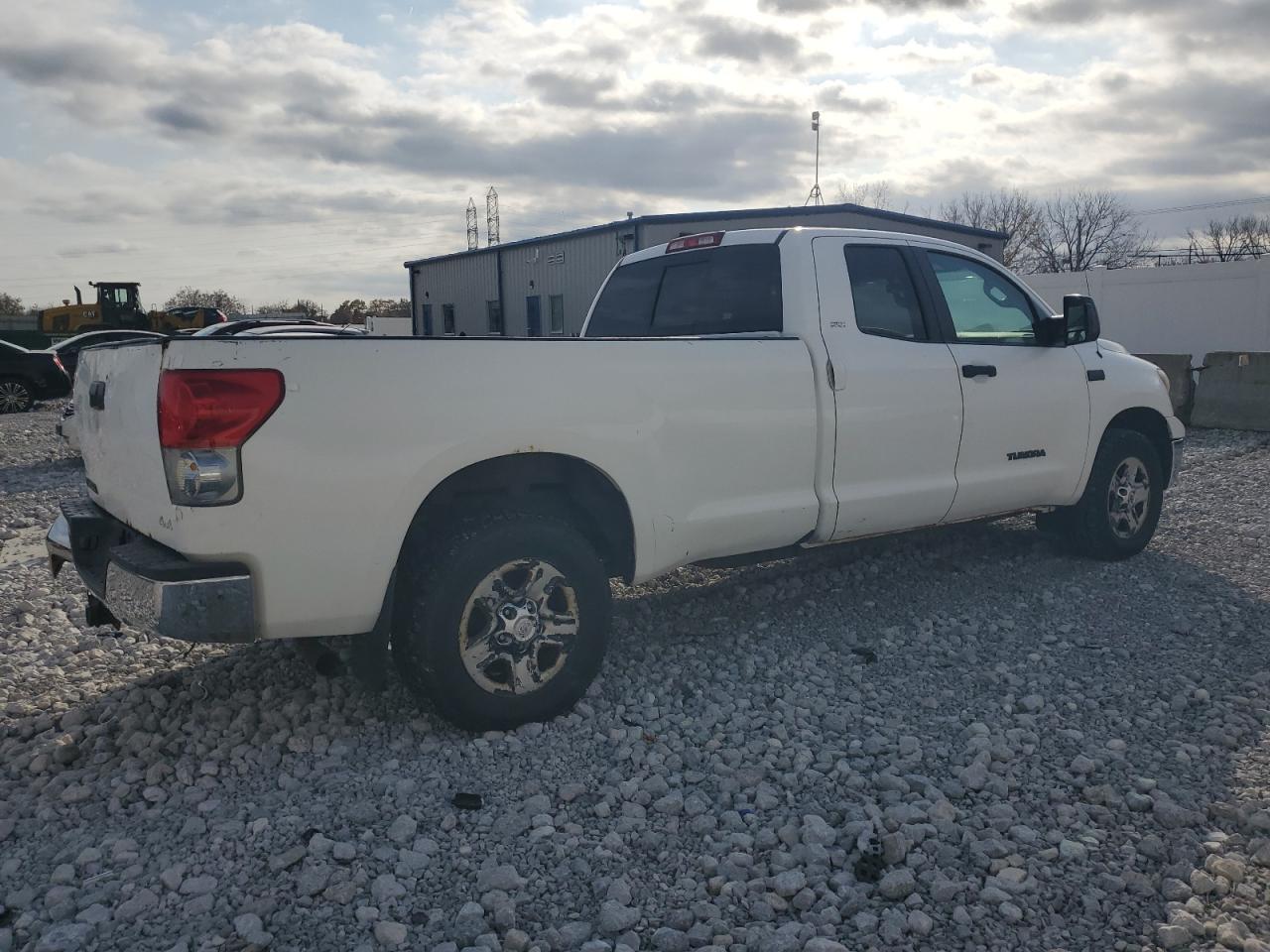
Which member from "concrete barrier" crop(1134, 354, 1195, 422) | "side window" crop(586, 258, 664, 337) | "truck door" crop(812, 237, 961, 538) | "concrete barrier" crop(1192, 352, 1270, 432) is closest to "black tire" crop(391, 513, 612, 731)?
"truck door" crop(812, 237, 961, 538)

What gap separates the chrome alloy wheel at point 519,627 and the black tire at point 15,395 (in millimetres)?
17761

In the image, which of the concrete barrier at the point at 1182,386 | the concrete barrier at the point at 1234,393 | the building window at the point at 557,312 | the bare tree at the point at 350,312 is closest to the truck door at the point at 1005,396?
the concrete barrier at the point at 1234,393

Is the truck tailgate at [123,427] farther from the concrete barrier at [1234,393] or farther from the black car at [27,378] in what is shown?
the black car at [27,378]

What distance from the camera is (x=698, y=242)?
207 inches

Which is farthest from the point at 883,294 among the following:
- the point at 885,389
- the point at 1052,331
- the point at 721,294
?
the point at 1052,331

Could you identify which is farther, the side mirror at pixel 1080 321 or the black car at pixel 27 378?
the black car at pixel 27 378

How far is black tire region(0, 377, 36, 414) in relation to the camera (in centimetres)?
1772

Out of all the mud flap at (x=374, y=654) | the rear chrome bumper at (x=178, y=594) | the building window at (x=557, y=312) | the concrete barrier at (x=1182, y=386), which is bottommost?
the mud flap at (x=374, y=654)

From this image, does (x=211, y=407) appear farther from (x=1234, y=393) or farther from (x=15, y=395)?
(x=15, y=395)

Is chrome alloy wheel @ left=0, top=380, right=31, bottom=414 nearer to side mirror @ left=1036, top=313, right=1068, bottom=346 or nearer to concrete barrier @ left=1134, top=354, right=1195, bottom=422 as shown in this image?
side mirror @ left=1036, top=313, right=1068, bottom=346

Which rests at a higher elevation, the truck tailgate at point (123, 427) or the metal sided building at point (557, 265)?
the metal sided building at point (557, 265)

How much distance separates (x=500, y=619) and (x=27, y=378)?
1787cm

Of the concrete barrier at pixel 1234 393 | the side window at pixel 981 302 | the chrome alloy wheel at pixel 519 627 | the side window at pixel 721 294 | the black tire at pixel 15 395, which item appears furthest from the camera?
the black tire at pixel 15 395

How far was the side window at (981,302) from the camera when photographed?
5348 mm
